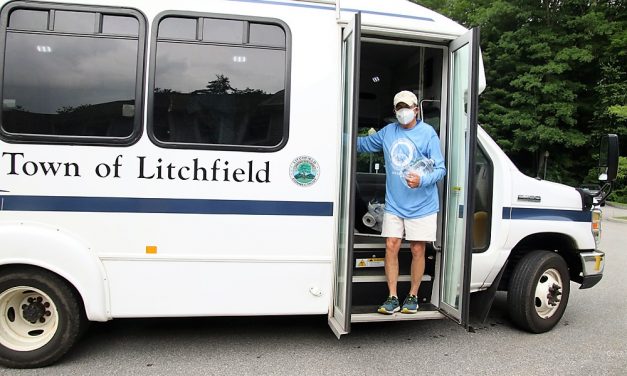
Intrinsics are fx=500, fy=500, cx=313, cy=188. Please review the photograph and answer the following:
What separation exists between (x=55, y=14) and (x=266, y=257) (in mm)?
2241

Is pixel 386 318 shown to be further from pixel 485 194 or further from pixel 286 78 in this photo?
pixel 286 78

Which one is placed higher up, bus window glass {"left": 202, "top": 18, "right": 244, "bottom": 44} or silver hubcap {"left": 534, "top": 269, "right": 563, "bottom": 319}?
bus window glass {"left": 202, "top": 18, "right": 244, "bottom": 44}

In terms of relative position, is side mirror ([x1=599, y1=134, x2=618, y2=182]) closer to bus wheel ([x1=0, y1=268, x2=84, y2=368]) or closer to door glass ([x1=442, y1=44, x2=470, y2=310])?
door glass ([x1=442, y1=44, x2=470, y2=310])

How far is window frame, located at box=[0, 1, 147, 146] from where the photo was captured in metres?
3.41

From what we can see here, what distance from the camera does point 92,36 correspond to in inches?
137

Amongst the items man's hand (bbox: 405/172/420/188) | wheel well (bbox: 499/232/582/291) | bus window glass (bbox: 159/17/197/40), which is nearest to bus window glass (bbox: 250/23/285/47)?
bus window glass (bbox: 159/17/197/40)

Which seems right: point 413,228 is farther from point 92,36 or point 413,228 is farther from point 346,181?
point 92,36

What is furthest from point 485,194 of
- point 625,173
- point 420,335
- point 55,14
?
point 625,173

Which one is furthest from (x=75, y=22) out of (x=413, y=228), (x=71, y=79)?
(x=413, y=228)

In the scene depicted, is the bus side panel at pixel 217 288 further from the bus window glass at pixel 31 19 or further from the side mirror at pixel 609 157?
the side mirror at pixel 609 157

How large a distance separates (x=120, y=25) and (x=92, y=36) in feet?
0.67

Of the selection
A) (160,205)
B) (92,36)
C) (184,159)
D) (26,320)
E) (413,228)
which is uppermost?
(92,36)

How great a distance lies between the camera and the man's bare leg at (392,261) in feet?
13.2

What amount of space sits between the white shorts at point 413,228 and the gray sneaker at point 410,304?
49cm
